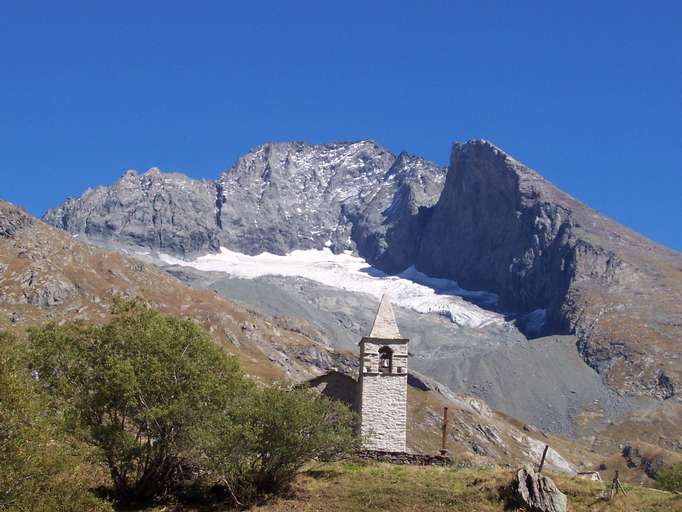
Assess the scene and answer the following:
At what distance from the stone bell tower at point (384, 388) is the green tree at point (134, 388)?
18.6m

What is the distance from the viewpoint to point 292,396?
120 feet

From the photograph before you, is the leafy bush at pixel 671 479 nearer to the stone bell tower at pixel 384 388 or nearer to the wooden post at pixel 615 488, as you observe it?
the stone bell tower at pixel 384 388

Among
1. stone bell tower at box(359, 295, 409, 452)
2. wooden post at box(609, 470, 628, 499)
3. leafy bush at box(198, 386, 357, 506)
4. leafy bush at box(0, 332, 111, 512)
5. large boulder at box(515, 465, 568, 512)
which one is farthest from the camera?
stone bell tower at box(359, 295, 409, 452)

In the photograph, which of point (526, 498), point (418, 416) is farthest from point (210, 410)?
point (418, 416)

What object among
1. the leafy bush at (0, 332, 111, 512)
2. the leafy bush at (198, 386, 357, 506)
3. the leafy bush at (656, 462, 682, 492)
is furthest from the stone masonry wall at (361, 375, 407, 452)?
the leafy bush at (0, 332, 111, 512)

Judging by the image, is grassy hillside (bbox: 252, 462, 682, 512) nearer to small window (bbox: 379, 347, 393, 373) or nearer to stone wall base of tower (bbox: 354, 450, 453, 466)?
stone wall base of tower (bbox: 354, 450, 453, 466)

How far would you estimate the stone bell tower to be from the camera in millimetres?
53594

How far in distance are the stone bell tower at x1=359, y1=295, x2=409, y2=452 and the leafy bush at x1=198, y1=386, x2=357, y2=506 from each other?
16.2m

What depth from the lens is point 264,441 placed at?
35000 mm

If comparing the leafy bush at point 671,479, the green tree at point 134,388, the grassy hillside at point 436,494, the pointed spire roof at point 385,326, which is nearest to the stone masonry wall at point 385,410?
the pointed spire roof at point 385,326

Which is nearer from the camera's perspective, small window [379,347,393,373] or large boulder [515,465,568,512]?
large boulder [515,465,568,512]

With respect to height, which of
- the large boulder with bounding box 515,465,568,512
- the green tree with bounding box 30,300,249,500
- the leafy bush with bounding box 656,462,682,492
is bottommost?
the leafy bush with bounding box 656,462,682,492

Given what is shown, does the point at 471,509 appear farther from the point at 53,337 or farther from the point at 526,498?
the point at 53,337

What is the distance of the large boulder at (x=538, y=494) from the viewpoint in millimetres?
31797
